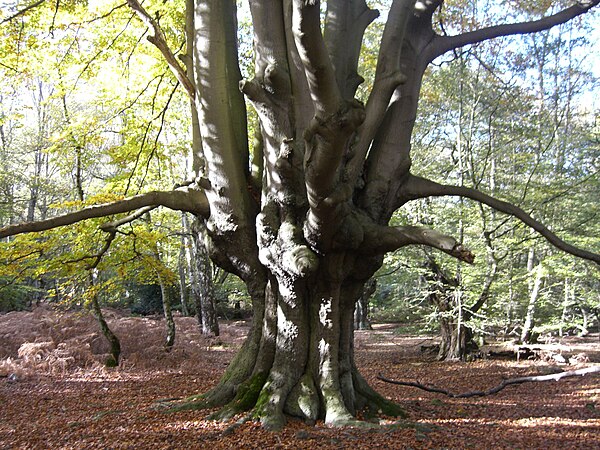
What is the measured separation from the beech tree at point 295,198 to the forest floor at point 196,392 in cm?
54

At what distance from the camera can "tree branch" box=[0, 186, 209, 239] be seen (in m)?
4.36

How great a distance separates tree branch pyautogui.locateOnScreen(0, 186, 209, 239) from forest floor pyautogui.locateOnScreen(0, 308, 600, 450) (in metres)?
2.09

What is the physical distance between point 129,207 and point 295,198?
1.74 meters

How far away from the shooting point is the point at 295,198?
16.5 ft

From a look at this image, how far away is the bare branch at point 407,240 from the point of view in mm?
3992

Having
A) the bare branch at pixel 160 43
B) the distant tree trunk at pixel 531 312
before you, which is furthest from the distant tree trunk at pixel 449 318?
the bare branch at pixel 160 43

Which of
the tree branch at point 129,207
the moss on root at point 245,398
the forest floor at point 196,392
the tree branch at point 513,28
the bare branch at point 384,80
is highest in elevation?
the tree branch at point 513,28

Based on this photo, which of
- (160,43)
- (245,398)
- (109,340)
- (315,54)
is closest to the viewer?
(315,54)

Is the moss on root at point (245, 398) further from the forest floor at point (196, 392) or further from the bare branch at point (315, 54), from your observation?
the bare branch at point (315, 54)

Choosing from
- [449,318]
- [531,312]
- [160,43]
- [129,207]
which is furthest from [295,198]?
[531,312]

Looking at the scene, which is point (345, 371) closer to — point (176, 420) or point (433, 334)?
point (176, 420)

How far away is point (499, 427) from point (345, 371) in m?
1.77

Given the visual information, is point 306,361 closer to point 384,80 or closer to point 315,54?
point 384,80

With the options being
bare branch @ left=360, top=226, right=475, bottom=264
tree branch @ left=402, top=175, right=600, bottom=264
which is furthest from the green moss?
tree branch @ left=402, top=175, right=600, bottom=264
